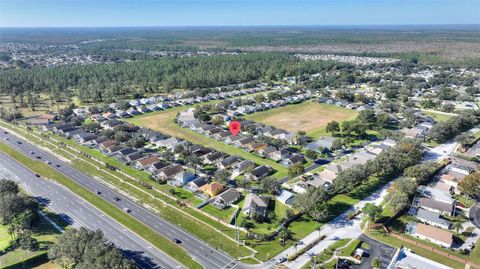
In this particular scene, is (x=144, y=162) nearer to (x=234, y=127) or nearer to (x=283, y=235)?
(x=234, y=127)

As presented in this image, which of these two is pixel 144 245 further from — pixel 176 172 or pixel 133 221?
pixel 176 172

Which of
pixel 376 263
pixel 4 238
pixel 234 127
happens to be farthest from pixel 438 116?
pixel 4 238

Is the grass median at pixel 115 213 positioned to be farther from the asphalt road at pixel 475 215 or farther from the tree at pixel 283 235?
the asphalt road at pixel 475 215

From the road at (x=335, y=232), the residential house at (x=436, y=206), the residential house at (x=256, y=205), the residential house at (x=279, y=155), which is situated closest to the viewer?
the road at (x=335, y=232)

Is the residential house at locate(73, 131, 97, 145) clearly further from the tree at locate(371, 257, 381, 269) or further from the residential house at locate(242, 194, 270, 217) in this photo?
the tree at locate(371, 257, 381, 269)

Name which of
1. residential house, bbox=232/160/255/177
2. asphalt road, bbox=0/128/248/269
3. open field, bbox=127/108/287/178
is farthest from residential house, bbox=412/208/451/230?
residential house, bbox=232/160/255/177

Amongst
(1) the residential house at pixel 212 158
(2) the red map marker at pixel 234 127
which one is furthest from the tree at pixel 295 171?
(2) the red map marker at pixel 234 127
